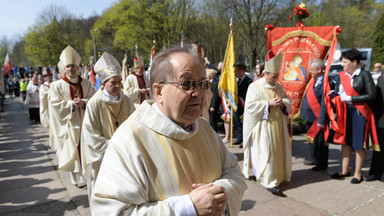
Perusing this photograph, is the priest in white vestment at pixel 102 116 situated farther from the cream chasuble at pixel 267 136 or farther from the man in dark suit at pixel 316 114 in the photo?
the man in dark suit at pixel 316 114

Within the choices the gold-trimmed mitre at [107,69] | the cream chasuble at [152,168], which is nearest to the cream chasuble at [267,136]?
the gold-trimmed mitre at [107,69]

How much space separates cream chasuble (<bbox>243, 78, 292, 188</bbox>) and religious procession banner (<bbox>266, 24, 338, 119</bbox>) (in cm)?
119

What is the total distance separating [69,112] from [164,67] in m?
3.87

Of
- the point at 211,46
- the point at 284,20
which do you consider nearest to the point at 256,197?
the point at 284,20

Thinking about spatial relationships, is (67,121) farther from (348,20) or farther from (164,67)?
(348,20)

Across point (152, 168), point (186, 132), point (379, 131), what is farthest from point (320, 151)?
point (152, 168)

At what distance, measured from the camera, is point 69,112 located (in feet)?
15.6

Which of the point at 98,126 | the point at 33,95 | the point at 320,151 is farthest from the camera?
the point at 33,95

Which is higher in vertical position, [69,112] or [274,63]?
[274,63]

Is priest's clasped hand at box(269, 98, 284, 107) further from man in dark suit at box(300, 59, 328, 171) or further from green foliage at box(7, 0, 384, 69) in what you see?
green foliage at box(7, 0, 384, 69)

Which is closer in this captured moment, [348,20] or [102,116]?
[102,116]

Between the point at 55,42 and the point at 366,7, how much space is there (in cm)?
3678

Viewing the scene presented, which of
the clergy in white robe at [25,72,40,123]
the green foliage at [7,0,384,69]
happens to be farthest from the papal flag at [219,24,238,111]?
the green foliage at [7,0,384,69]

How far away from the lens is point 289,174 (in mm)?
4332
